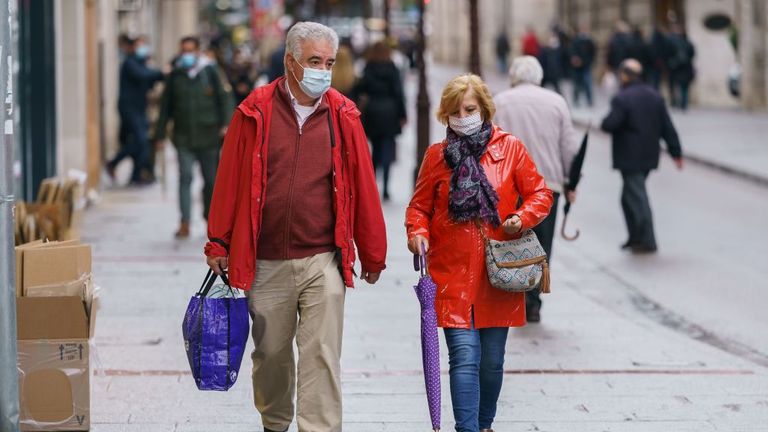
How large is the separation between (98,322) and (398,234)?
4977mm

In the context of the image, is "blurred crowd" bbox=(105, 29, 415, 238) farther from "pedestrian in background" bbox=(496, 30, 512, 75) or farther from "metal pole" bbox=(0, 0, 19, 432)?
"pedestrian in background" bbox=(496, 30, 512, 75)

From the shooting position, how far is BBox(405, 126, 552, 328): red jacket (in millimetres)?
6094

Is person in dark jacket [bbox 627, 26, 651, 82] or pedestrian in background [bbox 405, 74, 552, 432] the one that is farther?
person in dark jacket [bbox 627, 26, 651, 82]

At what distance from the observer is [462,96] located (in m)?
6.07

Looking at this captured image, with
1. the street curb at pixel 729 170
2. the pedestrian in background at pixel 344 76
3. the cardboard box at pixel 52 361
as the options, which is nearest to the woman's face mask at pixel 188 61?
the pedestrian in background at pixel 344 76

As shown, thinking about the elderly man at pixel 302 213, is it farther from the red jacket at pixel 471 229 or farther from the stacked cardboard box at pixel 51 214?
the stacked cardboard box at pixel 51 214

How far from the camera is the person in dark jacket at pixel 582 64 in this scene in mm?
33406

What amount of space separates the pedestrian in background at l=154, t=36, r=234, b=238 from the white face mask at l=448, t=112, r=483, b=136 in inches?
286

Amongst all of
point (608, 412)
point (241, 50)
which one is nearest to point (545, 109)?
point (608, 412)

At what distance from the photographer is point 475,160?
6.14 meters

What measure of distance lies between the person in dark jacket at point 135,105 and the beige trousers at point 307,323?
13.0 metres

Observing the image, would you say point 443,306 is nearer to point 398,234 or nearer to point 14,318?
point 14,318

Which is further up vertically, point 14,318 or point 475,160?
point 475,160

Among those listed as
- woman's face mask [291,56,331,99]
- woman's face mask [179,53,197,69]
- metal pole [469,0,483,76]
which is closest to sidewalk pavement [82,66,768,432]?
woman's face mask [291,56,331,99]
